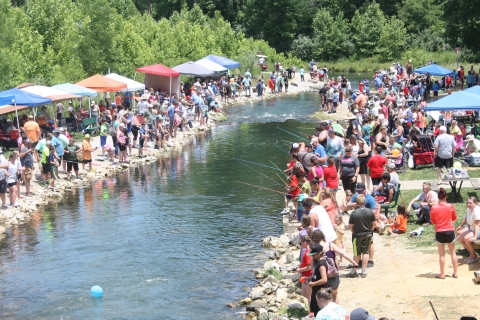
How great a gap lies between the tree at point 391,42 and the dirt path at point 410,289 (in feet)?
170

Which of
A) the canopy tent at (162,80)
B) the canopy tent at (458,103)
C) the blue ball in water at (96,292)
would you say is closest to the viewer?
the blue ball in water at (96,292)

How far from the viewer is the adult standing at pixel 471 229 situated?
12.6 meters

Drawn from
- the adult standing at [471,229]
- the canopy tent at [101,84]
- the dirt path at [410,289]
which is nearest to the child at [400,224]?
the dirt path at [410,289]

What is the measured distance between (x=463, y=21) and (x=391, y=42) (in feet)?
94.7

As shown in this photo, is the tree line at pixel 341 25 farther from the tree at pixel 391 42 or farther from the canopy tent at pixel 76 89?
the canopy tent at pixel 76 89

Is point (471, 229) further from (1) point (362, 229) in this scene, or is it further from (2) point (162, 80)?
(2) point (162, 80)

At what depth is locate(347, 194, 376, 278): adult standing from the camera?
12602 mm

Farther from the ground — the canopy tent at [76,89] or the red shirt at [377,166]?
the canopy tent at [76,89]

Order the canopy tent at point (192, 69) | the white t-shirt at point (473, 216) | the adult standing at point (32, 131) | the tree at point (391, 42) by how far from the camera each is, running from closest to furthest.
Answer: the white t-shirt at point (473, 216), the adult standing at point (32, 131), the canopy tent at point (192, 69), the tree at point (391, 42)

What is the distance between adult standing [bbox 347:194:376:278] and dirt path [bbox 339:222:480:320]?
31 cm

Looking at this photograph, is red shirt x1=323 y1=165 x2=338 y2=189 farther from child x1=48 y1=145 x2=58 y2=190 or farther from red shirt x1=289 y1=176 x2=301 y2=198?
child x1=48 y1=145 x2=58 y2=190

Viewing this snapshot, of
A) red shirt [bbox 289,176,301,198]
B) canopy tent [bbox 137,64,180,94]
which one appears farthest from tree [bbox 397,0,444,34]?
red shirt [bbox 289,176,301,198]

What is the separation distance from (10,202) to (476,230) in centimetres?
1225

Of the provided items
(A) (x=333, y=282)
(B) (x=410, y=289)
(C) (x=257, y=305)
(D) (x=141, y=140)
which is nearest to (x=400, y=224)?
(B) (x=410, y=289)
